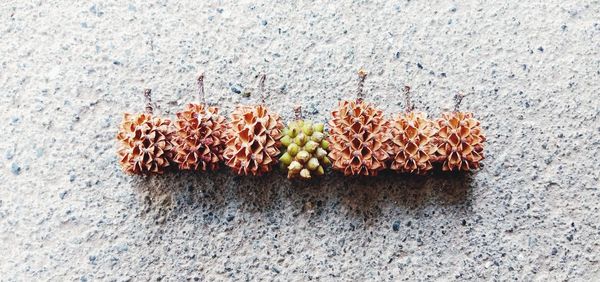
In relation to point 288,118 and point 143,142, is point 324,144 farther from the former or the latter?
point 143,142

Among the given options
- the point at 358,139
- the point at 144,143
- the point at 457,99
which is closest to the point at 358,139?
the point at 358,139

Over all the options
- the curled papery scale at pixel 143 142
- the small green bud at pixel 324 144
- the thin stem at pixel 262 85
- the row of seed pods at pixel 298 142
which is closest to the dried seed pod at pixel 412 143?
the row of seed pods at pixel 298 142

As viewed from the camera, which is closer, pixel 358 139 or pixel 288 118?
pixel 358 139

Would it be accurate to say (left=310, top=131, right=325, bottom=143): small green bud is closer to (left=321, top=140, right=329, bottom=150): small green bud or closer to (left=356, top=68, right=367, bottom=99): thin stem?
(left=321, top=140, right=329, bottom=150): small green bud

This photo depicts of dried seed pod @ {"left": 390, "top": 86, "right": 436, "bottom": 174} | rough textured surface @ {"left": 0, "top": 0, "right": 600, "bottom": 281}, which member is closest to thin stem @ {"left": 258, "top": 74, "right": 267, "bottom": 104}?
rough textured surface @ {"left": 0, "top": 0, "right": 600, "bottom": 281}

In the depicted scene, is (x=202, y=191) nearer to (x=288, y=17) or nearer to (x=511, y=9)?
(x=288, y=17)

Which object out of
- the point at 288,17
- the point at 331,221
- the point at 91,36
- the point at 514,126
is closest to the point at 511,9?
the point at 514,126
